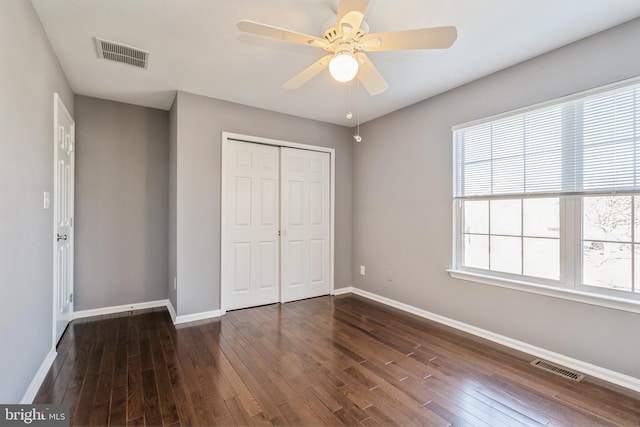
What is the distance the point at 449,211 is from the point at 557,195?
0.98m

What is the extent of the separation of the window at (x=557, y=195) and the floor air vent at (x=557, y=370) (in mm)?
617

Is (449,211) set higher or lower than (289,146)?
lower

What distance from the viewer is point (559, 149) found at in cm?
243

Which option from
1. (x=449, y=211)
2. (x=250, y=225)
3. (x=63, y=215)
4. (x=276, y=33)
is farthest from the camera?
(x=250, y=225)

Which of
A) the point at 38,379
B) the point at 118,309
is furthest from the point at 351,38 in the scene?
the point at 118,309

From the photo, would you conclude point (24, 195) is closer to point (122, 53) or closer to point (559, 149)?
point (122, 53)

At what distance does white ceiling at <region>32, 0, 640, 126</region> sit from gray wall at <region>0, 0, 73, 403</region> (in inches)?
14.4

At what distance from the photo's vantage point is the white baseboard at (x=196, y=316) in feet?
10.7

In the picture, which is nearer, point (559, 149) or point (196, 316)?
point (559, 149)

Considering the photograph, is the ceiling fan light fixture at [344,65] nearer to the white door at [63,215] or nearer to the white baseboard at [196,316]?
the white door at [63,215]

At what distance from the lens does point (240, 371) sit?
228 cm

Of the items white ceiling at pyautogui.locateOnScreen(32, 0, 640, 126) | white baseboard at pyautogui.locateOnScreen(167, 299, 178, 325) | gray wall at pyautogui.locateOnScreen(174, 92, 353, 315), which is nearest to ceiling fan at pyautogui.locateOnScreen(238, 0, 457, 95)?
white ceiling at pyautogui.locateOnScreen(32, 0, 640, 126)

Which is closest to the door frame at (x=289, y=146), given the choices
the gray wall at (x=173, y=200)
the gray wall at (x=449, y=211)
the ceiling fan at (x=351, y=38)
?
the gray wall at (x=449, y=211)

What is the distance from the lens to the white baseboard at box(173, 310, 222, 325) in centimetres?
327
